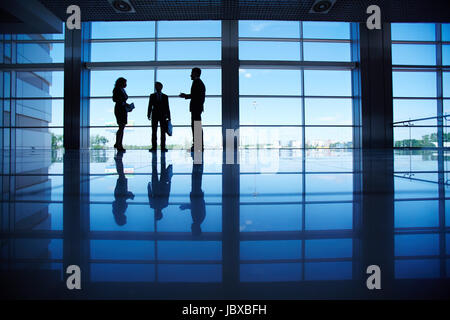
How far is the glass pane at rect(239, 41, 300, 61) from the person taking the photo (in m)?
11.2

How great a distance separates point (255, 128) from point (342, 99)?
3.89 metres

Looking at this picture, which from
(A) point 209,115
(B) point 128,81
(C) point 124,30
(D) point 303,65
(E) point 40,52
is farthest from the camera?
(E) point 40,52

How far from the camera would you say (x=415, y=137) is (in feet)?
38.7

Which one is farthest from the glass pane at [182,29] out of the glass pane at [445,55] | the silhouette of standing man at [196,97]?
the glass pane at [445,55]

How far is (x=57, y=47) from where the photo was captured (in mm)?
11656

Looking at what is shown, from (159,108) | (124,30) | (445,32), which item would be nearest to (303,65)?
(445,32)

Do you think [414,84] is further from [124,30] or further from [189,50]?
[124,30]

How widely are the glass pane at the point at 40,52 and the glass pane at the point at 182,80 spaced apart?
4.05m

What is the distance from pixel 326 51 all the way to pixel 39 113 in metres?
12.6

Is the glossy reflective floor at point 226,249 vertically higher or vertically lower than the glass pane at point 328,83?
lower

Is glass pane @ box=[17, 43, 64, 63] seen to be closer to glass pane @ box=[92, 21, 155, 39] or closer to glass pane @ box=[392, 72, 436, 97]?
glass pane @ box=[92, 21, 155, 39]

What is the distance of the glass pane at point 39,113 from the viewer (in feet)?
38.3

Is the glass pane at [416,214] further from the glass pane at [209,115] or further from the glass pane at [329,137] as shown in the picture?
the glass pane at [329,137]

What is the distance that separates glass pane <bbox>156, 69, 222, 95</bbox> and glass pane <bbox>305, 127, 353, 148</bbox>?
424cm
